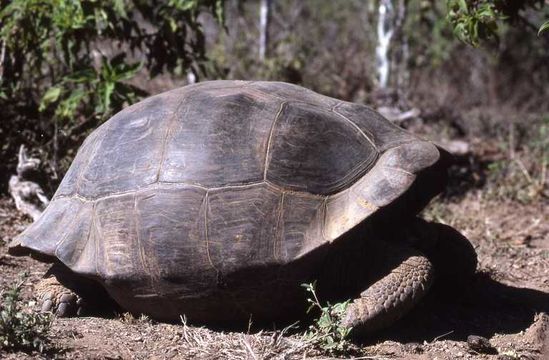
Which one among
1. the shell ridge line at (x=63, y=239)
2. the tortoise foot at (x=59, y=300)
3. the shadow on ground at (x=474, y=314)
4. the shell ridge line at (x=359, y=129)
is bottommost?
the shadow on ground at (x=474, y=314)

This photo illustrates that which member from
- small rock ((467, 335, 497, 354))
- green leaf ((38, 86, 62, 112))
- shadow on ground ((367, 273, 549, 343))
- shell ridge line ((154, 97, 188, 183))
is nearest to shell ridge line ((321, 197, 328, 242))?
shadow on ground ((367, 273, 549, 343))

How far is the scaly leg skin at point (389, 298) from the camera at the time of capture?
138 inches

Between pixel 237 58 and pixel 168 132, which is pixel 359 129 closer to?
pixel 168 132

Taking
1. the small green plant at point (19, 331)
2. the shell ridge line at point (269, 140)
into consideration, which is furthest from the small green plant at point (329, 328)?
the small green plant at point (19, 331)

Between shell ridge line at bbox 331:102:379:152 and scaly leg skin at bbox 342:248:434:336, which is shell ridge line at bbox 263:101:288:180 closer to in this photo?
shell ridge line at bbox 331:102:379:152

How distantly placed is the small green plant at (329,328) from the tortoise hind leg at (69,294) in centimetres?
115

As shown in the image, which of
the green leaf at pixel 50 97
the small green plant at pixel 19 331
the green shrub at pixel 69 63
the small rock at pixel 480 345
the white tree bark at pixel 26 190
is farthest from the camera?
the green leaf at pixel 50 97

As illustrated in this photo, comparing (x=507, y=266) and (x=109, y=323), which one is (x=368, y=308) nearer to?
(x=109, y=323)

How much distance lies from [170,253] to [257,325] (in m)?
0.59

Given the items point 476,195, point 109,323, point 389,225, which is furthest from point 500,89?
point 109,323

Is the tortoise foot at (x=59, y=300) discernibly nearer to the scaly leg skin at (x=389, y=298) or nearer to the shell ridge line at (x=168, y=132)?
the shell ridge line at (x=168, y=132)

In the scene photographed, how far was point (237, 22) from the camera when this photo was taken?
12.1 m

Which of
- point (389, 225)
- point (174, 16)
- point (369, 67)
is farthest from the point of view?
point (369, 67)

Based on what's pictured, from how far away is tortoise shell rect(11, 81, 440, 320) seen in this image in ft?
11.3
